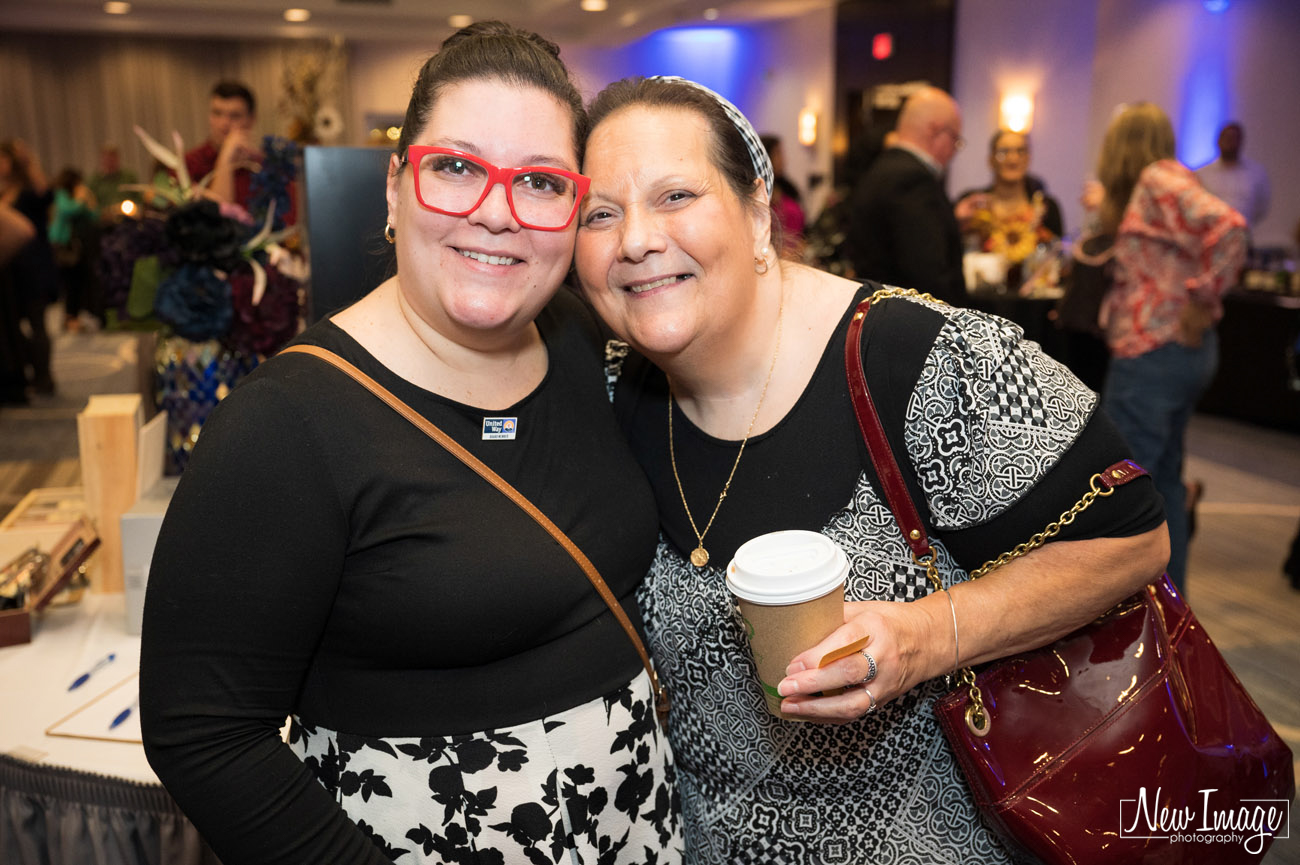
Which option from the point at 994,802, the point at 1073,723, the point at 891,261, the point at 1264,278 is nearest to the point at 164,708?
the point at 994,802

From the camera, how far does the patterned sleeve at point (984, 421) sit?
1.29m

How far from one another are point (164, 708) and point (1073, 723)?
118 centimetres

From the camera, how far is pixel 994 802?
1345 mm

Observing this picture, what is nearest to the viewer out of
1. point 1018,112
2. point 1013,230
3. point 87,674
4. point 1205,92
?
point 87,674

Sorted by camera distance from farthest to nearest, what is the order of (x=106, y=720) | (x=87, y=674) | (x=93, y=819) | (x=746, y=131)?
(x=87, y=674)
(x=106, y=720)
(x=93, y=819)
(x=746, y=131)

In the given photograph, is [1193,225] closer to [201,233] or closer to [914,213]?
[914,213]

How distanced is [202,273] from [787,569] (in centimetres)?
156

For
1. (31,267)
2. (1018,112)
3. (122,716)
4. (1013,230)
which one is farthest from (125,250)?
(1018,112)

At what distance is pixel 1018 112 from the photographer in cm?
967

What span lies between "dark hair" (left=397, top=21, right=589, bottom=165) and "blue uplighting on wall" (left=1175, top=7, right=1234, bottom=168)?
10221 millimetres

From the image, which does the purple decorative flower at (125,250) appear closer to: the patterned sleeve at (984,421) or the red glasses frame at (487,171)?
the red glasses frame at (487,171)

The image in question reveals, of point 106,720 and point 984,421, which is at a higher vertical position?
point 984,421

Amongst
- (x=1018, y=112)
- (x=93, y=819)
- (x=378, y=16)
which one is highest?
(x=378, y=16)

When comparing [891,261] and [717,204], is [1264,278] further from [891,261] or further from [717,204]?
[717,204]
